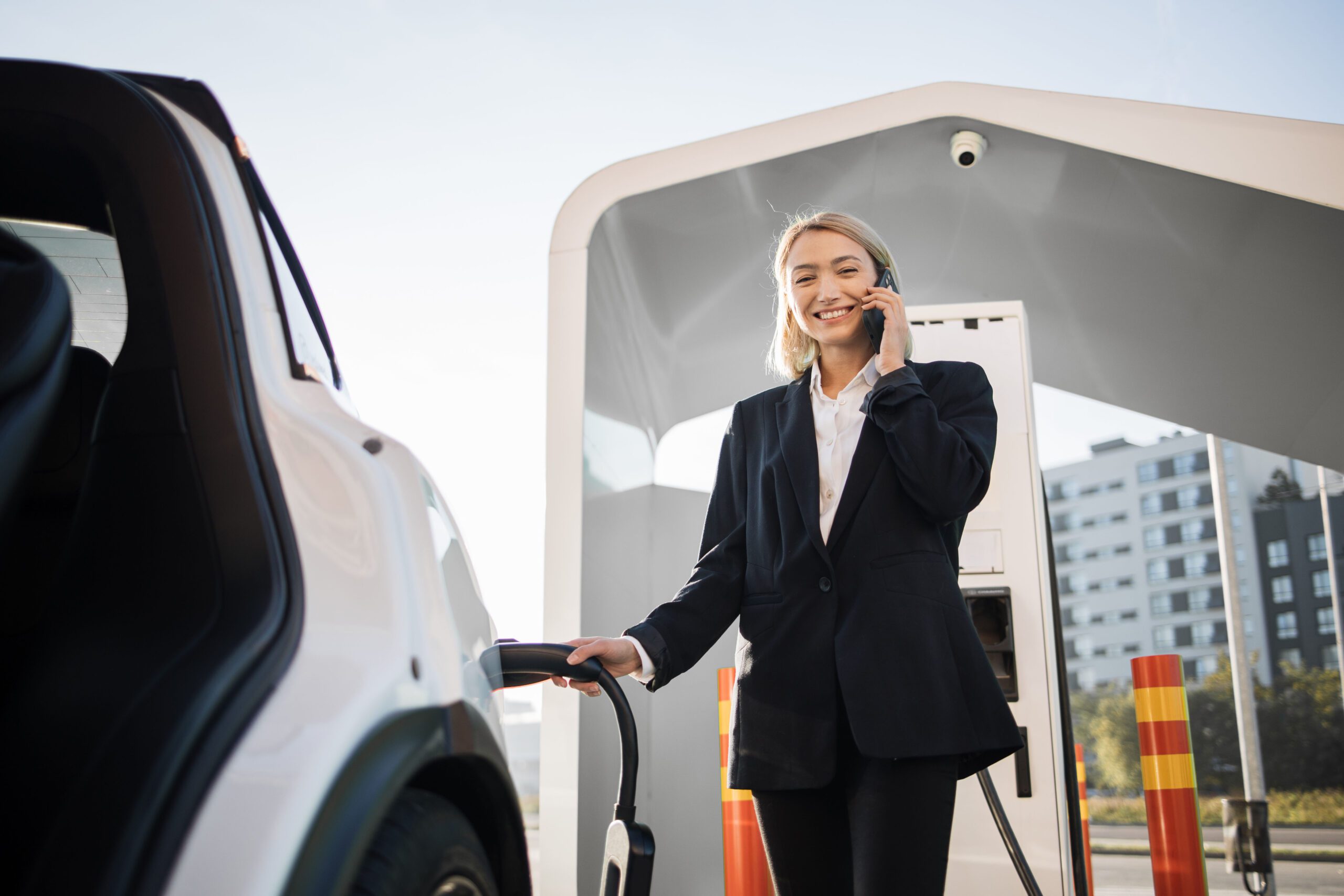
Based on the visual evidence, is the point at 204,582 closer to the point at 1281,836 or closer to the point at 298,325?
the point at 298,325

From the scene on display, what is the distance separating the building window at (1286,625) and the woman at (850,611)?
3260 inches

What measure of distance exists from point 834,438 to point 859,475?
17cm

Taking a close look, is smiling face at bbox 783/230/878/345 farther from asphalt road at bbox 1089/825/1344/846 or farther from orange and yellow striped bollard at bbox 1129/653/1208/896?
asphalt road at bbox 1089/825/1344/846

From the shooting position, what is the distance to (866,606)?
184cm

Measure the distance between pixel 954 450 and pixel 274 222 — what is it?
1.22 metres

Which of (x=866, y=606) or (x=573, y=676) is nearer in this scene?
(x=573, y=676)

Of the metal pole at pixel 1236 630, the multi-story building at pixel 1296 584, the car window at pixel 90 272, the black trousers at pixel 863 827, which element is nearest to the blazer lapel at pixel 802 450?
the black trousers at pixel 863 827

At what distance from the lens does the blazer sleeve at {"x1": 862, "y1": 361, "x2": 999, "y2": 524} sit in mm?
1831

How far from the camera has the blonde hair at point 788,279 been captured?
2211 millimetres

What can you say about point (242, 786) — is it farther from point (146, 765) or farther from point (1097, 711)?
point (1097, 711)

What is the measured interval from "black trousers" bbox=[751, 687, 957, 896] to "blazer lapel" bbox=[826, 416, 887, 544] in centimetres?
33

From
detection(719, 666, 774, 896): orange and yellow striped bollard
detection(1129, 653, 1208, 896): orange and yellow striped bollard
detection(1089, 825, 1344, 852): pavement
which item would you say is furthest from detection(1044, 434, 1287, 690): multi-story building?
detection(719, 666, 774, 896): orange and yellow striped bollard

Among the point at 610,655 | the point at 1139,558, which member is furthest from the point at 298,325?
the point at 1139,558

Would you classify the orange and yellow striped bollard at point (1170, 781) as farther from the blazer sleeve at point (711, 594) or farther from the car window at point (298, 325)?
the car window at point (298, 325)
